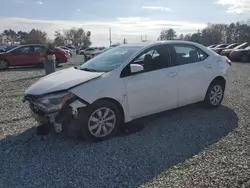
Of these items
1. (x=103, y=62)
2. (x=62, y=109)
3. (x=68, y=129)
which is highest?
(x=103, y=62)

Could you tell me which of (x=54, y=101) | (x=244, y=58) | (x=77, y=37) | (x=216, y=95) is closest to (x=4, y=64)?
(x=54, y=101)

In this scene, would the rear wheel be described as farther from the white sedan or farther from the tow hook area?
the tow hook area

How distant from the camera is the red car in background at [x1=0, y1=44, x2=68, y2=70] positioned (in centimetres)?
1686

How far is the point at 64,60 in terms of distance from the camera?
18453 millimetres

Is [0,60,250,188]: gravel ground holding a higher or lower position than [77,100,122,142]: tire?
lower

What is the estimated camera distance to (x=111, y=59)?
5.21m

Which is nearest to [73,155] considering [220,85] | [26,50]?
[220,85]

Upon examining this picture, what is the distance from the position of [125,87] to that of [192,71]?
1735 millimetres

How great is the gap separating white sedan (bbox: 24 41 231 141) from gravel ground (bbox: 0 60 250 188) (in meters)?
0.36

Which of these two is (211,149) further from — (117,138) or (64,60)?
(64,60)

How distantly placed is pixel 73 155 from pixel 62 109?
725 millimetres

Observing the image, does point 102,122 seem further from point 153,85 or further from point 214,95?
point 214,95

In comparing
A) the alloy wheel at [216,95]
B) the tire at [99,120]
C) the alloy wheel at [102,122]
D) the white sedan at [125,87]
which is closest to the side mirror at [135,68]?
the white sedan at [125,87]

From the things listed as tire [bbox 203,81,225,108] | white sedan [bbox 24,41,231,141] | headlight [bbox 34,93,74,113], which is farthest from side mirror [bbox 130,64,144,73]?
tire [bbox 203,81,225,108]
